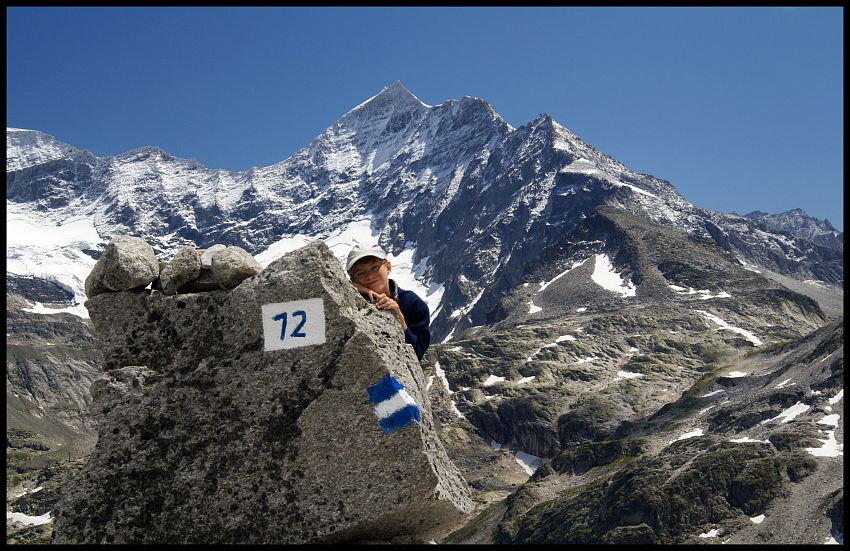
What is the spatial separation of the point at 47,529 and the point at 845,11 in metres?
210

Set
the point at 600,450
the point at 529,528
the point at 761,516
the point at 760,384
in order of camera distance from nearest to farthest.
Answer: the point at 761,516, the point at 529,528, the point at 600,450, the point at 760,384

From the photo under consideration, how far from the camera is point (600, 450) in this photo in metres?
184

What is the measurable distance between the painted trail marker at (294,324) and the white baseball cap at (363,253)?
1362mm

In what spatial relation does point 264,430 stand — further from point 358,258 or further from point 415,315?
point 415,315

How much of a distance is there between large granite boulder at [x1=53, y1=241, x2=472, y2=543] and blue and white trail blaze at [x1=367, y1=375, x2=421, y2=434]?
0.01 metres

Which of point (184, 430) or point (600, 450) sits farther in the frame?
point (600, 450)

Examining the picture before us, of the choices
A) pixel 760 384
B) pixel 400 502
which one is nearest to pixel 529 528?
pixel 760 384

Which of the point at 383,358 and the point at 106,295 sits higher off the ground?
the point at 106,295

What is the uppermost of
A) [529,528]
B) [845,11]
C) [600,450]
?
[845,11]

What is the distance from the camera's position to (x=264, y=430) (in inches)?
378

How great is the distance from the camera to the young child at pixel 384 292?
11.0m

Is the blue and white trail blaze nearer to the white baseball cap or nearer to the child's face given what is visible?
the child's face

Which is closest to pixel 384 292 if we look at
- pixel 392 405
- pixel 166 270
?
pixel 392 405

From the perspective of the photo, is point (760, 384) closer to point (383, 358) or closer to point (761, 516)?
point (761, 516)
